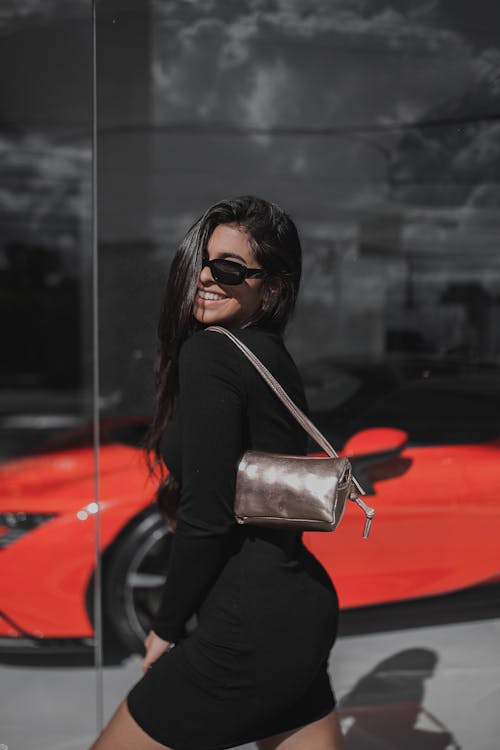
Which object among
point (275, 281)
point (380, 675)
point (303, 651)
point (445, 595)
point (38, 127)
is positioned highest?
point (38, 127)

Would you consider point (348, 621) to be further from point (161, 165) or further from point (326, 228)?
point (161, 165)

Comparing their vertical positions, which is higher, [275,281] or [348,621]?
[275,281]

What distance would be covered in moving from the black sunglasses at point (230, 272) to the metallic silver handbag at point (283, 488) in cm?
16

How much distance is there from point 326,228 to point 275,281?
1378mm

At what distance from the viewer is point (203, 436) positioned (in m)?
1.20

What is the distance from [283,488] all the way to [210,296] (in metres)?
0.40

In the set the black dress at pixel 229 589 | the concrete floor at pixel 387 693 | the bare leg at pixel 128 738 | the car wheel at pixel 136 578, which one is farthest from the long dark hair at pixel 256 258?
the concrete floor at pixel 387 693

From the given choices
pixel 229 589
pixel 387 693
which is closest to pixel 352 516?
pixel 387 693

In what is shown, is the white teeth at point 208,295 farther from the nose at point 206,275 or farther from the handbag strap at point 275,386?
the handbag strap at point 275,386

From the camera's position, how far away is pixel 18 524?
2.70m

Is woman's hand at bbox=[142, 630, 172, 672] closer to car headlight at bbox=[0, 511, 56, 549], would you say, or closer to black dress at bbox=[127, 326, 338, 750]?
black dress at bbox=[127, 326, 338, 750]

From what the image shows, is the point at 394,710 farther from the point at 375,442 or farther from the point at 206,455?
the point at 206,455

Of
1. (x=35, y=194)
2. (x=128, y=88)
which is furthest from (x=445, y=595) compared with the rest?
(x=35, y=194)

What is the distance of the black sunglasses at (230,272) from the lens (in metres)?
1.38
